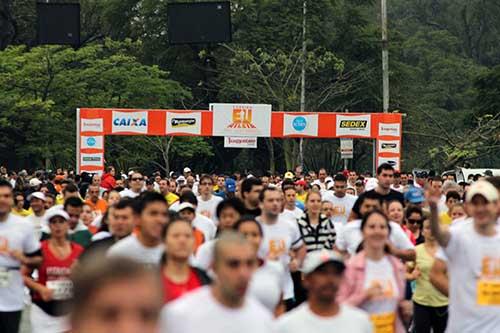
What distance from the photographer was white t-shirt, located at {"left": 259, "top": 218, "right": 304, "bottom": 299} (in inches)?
402

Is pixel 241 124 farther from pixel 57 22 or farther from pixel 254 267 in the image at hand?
pixel 254 267

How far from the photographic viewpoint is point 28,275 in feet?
31.3

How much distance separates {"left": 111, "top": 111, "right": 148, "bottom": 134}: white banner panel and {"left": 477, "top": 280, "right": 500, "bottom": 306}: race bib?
23278 millimetres

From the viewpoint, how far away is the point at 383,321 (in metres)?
8.00

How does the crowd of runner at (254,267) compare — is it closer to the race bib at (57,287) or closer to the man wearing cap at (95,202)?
the race bib at (57,287)

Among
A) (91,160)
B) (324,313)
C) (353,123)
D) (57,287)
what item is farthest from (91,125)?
(324,313)

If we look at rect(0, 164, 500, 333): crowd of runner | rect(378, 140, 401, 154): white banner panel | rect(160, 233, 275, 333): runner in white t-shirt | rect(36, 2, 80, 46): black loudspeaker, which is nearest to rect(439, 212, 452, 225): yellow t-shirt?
rect(0, 164, 500, 333): crowd of runner

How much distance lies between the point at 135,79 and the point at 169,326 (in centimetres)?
4167

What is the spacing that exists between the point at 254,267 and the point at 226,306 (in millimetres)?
449

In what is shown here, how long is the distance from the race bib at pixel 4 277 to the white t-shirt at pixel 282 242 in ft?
6.60

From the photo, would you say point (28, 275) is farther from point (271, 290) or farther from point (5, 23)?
point (5, 23)

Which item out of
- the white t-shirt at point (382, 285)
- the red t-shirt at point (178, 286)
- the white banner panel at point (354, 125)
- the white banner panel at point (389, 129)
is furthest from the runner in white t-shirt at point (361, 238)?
the white banner panel at point (354, 125)

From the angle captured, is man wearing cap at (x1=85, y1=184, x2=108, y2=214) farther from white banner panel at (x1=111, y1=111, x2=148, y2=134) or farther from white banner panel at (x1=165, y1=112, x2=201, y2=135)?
white banner panel at (x1=165, y1=112, x2=201, y2=135)

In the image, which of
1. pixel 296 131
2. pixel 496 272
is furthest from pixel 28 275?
pixel 296 131
